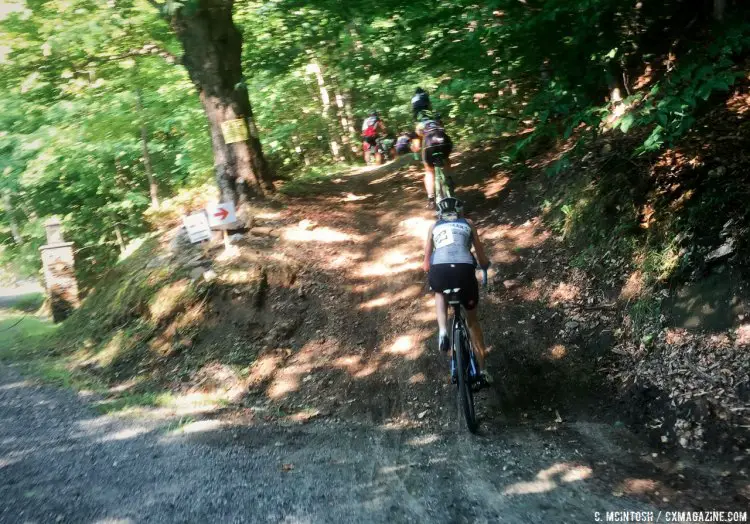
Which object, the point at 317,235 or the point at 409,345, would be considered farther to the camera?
the point at 317,235

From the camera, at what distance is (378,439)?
5.30 metres

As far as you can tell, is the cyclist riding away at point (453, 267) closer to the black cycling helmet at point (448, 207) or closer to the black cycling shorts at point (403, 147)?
the black cycling helmet at point (448, 207)

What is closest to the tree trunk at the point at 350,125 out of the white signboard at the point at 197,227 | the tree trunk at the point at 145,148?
the tree trunk at the point at 145,148

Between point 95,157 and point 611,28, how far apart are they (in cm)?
1348

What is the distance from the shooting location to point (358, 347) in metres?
7.14

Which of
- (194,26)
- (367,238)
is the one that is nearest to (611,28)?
(367,238)

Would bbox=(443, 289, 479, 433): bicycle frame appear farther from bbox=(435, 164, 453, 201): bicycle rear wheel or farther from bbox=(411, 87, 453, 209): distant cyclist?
bbox=(411, 87, 453, 209): distant cyclist

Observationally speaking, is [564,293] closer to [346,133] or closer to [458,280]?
[458,280]

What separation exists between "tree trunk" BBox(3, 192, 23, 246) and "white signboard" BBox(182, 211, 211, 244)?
508 inches

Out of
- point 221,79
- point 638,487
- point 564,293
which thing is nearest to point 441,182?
point 564,293

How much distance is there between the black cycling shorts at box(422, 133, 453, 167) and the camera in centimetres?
906

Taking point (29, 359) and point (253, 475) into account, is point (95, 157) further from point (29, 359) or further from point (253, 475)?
point (253, 475)

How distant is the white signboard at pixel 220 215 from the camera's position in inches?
343

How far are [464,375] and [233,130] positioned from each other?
271 inches
